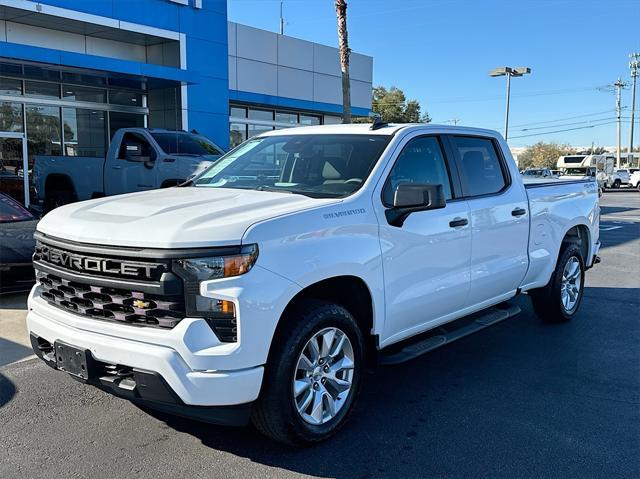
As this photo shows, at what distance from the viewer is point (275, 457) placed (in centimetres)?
355

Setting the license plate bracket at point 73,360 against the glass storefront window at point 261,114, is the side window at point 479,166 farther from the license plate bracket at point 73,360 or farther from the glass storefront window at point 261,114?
the glass storefront window at point 261,114

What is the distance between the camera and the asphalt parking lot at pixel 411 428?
11.3 feet

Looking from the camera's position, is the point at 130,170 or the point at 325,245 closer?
the point at 325,245

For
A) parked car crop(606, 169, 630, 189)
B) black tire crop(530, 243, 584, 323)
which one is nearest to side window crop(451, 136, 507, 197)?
black tire crop(530, 243, 584, 323)

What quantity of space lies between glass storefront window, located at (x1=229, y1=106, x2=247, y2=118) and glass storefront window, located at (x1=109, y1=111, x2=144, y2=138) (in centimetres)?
450

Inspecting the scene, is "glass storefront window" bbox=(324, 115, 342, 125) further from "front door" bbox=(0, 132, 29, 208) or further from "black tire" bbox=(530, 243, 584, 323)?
"black tire" bbox=(530, 243, 584, 323)

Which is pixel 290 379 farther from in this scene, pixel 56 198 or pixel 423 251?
pixel 56 198

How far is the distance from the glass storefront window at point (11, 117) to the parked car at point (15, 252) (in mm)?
9104

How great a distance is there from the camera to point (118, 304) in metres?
3.32

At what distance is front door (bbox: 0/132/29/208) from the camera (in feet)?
49.0

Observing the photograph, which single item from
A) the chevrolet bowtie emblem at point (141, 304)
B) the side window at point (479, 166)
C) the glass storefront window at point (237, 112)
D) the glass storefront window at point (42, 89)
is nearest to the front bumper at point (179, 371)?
the chevrolet bowtie emblem at point (141, 304)

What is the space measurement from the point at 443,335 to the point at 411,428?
3.20 ft

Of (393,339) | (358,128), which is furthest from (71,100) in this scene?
(393,339)

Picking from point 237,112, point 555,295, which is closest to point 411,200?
point 555,295
